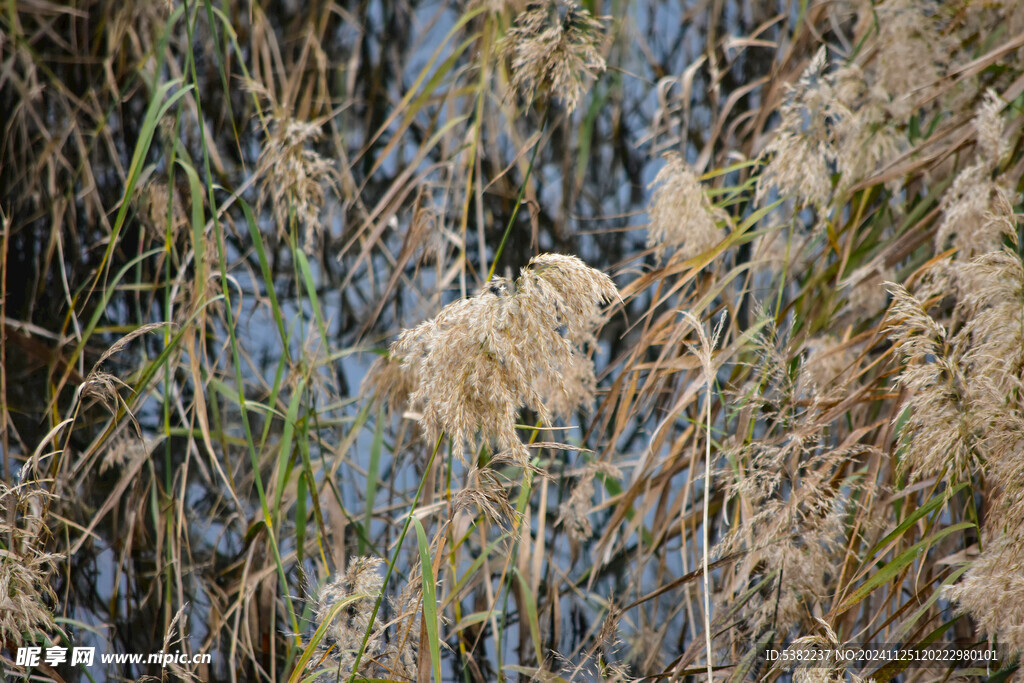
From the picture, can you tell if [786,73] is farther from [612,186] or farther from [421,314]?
[421,314]

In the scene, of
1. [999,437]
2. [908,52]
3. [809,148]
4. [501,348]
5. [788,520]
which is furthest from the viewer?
[908,52]

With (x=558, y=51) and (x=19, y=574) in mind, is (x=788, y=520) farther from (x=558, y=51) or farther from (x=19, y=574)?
(x=19, y=574)

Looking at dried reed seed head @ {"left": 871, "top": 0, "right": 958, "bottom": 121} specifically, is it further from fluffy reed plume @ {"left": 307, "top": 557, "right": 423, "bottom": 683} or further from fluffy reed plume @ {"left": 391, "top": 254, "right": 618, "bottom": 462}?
fluffy reed plume @ {"left": 307, "top": 557, "right": 423, "bottom": 683}

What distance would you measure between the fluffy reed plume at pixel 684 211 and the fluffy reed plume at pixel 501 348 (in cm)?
54

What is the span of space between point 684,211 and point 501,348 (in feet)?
2.23

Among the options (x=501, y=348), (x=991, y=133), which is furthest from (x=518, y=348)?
(x=991, y=133)

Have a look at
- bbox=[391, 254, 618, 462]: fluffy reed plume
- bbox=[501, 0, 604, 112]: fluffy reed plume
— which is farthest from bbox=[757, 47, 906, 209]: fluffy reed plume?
bbox=[391, 254, 618, 462]: fluffy reed plume

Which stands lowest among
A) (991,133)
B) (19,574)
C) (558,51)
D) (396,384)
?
(19,574)

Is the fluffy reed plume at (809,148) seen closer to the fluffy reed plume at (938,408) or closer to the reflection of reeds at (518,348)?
the reflection of reeds at (518,348)

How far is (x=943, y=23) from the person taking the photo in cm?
150

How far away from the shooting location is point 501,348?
75 centimetres

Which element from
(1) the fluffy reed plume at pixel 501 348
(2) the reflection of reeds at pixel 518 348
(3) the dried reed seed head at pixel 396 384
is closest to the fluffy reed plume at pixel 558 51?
(2) the reflection of reeds at pixel 518 348

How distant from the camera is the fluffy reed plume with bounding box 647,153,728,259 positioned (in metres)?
1.30

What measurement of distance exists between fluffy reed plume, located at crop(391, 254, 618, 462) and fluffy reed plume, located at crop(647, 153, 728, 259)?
1.79ft
